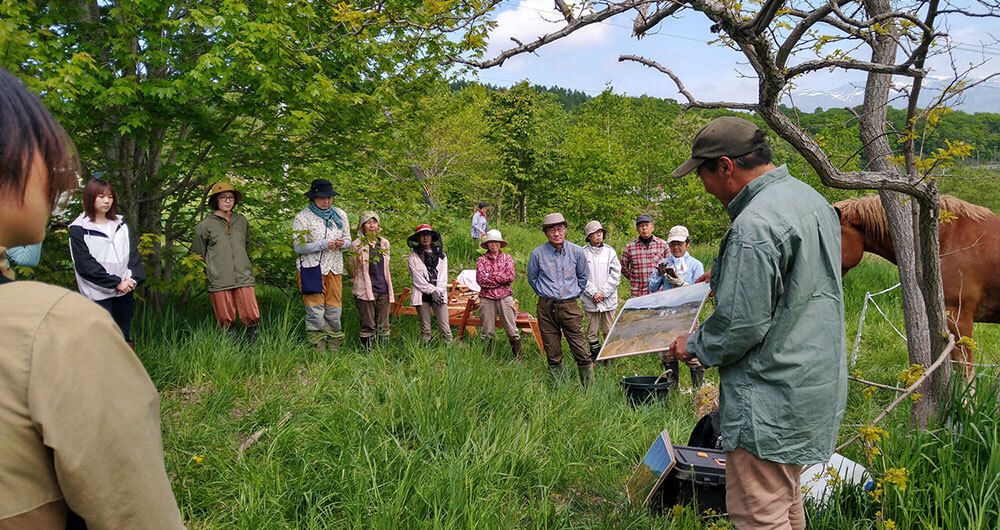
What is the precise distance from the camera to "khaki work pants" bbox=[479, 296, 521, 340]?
23.0 feet

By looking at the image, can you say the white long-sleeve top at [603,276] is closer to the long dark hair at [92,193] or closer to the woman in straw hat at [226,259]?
the woman in straw hat at [226,259]

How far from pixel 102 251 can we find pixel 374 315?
2881 millimetres

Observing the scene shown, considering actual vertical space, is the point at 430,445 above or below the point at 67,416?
below

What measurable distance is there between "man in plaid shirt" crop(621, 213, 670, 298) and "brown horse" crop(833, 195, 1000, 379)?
242cm

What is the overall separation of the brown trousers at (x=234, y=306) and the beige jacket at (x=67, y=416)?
5.24 metres

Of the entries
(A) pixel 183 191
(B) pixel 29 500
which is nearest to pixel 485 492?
(B) pixel 29 500

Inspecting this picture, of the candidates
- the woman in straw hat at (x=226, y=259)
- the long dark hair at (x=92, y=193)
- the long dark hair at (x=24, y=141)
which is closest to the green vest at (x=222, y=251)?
the woman in straw hat at (x=226, y=259)

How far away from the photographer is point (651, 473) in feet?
10.4

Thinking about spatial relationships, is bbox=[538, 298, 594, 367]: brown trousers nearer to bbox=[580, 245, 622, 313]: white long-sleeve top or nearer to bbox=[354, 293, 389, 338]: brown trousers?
bbox=[580, 245, 622, 313]: white long-sleeve top

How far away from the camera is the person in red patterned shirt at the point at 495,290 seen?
275 inches

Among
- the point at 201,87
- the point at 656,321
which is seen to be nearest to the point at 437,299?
the point at 201,87

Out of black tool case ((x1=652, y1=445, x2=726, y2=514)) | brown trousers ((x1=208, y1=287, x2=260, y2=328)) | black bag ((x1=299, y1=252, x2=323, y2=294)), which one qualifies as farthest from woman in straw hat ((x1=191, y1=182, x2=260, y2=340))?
black tool case ((x1=652, y1=445, x2=726, y2=514))

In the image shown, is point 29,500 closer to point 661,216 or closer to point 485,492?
point 485,492

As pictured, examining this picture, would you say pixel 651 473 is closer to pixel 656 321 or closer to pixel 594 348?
pixel 656 321
